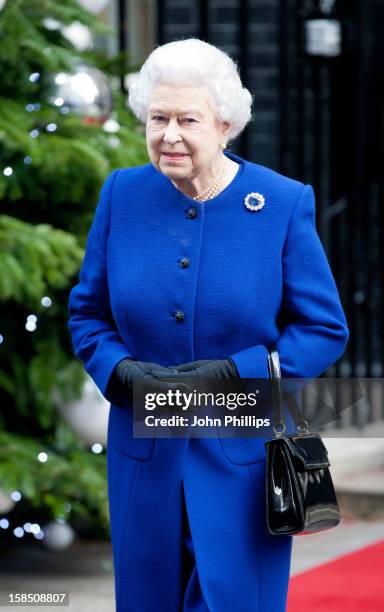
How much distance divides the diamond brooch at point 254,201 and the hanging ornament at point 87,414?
2479 mm

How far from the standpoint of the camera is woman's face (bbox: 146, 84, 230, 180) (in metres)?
3.17

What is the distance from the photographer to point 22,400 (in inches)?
223

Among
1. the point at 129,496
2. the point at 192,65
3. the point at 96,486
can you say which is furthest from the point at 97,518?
the point at 192,65

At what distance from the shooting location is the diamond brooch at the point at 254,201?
3.29 meters

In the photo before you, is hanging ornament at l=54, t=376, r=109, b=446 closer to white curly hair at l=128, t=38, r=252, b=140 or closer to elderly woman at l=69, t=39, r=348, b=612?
elderly woman at l=69, t=39, r=348, b=612

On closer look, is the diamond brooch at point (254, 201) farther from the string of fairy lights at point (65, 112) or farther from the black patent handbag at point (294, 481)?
the string of fairy lights at point (65, 112)

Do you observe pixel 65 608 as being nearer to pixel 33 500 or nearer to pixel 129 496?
pixel 33 500

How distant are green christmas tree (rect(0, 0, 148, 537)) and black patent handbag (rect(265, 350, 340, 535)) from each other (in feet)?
7.23

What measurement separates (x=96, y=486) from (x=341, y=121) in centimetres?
426

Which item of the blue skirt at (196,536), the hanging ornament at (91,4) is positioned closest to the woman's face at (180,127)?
the blue skirt at (196,536)

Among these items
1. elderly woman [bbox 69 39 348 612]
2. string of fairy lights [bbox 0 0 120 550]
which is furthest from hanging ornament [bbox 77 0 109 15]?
elderly woman [bbox 69 39 348 612]

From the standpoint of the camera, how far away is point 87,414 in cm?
567

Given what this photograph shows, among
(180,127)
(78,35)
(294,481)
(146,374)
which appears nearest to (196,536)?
(294,481)

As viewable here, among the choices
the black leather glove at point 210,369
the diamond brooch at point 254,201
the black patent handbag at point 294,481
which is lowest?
the black patent handbag at point 294,481
